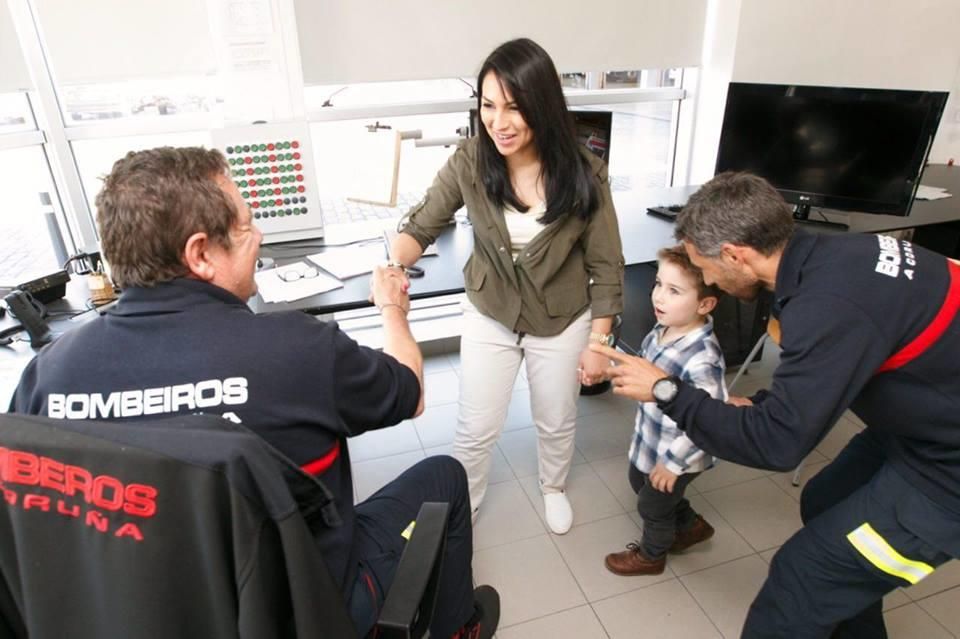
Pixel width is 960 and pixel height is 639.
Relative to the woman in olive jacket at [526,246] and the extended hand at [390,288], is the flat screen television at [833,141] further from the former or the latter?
the extended hand at [390,288]

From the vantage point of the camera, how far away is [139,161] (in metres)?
0.90

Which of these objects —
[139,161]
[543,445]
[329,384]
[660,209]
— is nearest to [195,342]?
[329,384]

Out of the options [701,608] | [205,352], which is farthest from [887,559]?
[205,352]

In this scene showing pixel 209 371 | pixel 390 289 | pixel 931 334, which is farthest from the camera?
pixel 390 289

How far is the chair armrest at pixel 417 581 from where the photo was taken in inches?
35.8

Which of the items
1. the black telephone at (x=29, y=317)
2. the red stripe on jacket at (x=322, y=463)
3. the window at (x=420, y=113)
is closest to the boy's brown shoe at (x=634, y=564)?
the red stripe on jacket at (x=322, y=463)

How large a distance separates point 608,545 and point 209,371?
150 cm

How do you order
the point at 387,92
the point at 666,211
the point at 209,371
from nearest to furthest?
1. the point at 209,371
2. the point at 666,211
3. the point at 387,92

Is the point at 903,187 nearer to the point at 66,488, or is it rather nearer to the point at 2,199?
the point at 66,488

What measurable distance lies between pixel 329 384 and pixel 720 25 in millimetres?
2861

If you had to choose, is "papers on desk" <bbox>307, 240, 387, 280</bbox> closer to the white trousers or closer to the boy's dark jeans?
the white trousers

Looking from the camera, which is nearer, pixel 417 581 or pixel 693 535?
pixel 417 581

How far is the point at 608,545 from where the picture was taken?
1898 mm

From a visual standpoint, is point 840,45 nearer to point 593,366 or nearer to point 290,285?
point 593,366
